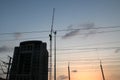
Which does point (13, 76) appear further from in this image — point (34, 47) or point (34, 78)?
point (34, 47)

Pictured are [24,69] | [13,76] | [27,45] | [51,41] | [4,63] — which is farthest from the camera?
[27,45]

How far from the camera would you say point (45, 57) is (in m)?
89.4

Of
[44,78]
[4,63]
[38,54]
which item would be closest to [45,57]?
[38,54]

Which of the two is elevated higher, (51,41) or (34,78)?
(51,41)

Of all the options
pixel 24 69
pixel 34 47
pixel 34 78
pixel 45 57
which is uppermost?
pixel 34 47

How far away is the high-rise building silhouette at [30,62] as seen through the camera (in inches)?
3145

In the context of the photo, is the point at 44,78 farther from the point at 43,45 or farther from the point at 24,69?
the point at 43,45

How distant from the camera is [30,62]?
86.4m

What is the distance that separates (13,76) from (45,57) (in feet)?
79.6

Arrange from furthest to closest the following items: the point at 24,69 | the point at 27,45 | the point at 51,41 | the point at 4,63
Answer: the point at 27,45 → the point at 24,69 → the point at 4,63 → the point at 51,41

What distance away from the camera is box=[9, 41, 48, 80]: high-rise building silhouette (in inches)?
3145

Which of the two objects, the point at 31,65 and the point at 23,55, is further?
the point at 23,55

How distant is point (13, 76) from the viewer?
79.1 meters

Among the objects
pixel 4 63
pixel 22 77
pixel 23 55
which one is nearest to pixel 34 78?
pixel 22 77
